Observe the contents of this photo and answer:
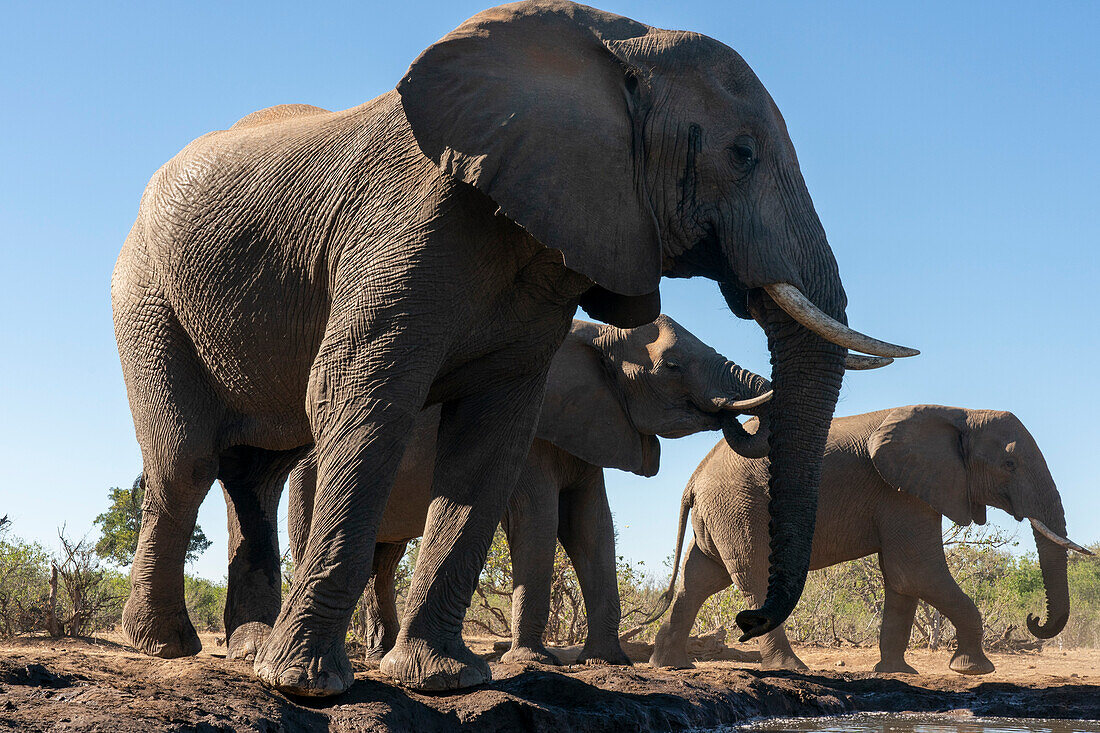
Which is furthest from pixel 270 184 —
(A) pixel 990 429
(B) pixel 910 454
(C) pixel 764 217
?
(A) pixel 990 429

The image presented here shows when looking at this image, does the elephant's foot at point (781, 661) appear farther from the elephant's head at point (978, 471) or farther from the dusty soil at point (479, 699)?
the dusty soil at point (479, 699)

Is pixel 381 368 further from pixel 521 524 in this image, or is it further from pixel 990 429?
pixel 990 429

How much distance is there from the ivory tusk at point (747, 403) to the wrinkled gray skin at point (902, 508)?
2.22 meters

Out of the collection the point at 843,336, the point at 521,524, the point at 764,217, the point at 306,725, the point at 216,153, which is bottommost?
the point at 306,725

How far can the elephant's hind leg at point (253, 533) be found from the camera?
5695mm

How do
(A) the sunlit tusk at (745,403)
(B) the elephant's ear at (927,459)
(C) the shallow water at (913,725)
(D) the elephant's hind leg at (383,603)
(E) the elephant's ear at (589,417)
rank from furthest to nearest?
(B) the elephant's ear at (927,459), (D) the elephant's hind leg at (383,603), (E) the elephant's ear at (589,417), (A) the sunlit tusk at (745,403), (C) the shallow water at (913,725)

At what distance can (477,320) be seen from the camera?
4.53 meters

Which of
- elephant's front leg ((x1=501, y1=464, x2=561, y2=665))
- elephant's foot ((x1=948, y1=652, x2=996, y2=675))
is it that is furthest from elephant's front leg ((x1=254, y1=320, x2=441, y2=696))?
elephant's foot ((x1=948, y1=652, x2=996, y2=675))

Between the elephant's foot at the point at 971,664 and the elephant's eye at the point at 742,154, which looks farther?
the elephant's foot at the point at 971,664

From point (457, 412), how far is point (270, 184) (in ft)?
4.03

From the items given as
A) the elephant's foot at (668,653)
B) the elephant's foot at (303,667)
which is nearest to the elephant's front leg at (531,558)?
the elephant's foot at (668,653)

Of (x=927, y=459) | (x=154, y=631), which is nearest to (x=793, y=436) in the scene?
(x=154, y=631)

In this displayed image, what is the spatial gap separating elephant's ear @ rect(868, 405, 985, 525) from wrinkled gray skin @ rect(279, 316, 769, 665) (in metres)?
2.57

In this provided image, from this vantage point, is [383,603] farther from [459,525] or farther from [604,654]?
[459,525]
